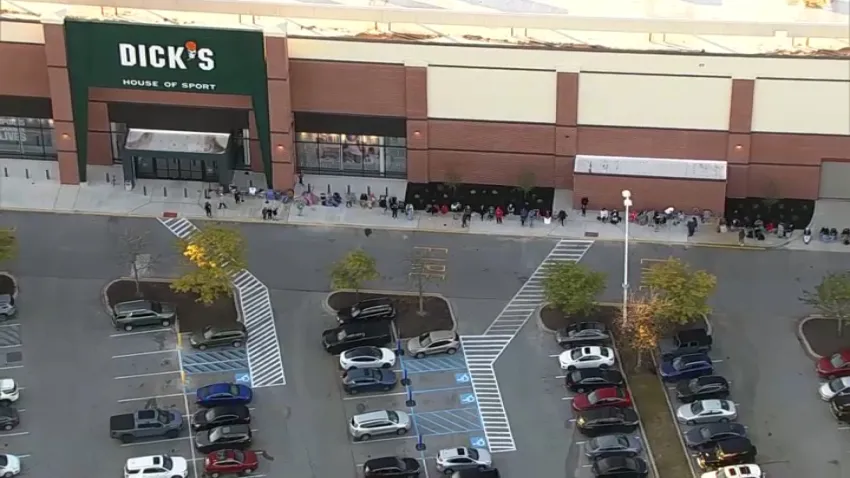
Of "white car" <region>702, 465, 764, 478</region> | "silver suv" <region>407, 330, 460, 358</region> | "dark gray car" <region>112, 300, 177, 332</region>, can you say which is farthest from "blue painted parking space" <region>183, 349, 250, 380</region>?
"white car" <region>702, 465, 764, 478</region>

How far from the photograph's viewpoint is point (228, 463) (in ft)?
251

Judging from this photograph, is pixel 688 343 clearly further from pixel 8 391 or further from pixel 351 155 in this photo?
pixel 8 391

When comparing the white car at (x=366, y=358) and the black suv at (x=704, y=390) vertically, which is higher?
the white car at (x=366, y=358)

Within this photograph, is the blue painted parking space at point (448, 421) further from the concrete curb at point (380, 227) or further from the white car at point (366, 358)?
the concrete curb at point (380, 227)

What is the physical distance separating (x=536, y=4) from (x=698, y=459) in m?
32.8

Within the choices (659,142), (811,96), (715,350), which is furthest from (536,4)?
(715,350)

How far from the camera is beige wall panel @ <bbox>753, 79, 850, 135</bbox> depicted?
9312 cm

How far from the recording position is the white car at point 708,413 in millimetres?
79812

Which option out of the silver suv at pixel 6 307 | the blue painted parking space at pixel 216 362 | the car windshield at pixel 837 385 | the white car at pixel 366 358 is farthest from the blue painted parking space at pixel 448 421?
the silver suv at pixel 6 307

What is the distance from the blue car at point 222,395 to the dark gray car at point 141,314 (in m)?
7.29

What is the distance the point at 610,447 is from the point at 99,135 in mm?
42759

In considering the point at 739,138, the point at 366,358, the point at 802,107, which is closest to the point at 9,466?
the point at 366,358

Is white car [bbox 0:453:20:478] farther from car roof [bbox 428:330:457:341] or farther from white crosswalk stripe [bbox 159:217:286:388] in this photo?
car roof [bbox 428:330:457:341]

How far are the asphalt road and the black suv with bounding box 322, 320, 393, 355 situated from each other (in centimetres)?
86
